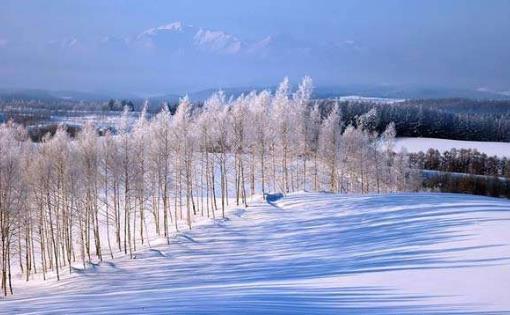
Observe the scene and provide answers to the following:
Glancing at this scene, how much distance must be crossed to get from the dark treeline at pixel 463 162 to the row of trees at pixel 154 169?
3137 centimetres

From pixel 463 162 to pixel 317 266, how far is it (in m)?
81.6

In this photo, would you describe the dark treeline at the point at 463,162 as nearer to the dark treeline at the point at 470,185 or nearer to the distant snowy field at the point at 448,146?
the distant snowy field at the point at 448,146

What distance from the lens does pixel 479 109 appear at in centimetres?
19438

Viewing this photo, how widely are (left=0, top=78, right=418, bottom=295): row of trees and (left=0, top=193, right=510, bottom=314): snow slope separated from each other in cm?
498

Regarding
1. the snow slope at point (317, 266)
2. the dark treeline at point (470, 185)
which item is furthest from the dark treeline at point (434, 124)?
the snow slope at point (317, 266)

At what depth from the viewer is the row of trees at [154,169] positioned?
34.1 metres

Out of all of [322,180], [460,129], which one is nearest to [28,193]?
[322,180]

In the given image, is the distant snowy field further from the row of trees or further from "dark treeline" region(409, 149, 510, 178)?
the row of trees

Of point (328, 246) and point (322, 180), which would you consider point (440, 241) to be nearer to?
point (328, 246)

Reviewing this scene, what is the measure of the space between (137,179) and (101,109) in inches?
6066

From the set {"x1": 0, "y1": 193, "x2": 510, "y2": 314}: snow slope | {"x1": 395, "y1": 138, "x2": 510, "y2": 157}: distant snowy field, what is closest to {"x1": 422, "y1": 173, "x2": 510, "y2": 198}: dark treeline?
{"x1": 395, "y1": 138, "x2": 510, "y2": 157}: distant snowy field

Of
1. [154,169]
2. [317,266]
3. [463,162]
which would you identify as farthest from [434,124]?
[317,266]

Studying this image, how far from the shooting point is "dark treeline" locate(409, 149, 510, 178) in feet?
301

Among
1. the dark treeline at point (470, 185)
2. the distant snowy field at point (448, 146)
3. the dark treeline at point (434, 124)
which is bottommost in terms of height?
the dark treeline at point (470, 185)
